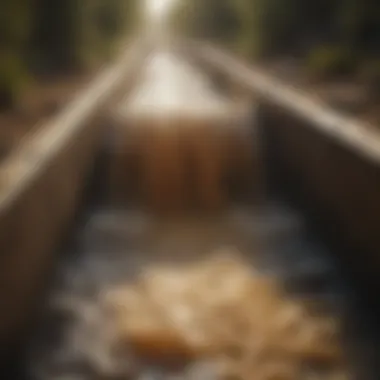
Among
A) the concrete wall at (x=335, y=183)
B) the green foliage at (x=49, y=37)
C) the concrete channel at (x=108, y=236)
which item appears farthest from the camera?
the green foliage at (x=49, y=37)

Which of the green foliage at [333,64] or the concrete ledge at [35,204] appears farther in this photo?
the green foliage at [333,64]

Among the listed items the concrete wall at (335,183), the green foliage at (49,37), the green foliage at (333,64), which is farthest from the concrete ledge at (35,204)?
the green foliage at (333,64)

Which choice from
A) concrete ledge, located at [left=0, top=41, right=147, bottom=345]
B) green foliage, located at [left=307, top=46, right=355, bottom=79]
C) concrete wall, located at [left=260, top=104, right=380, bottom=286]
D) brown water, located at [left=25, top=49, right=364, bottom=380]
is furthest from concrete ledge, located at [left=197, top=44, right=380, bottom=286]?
green foliage, located at [left=307, top=46, right=355, bottom=79]

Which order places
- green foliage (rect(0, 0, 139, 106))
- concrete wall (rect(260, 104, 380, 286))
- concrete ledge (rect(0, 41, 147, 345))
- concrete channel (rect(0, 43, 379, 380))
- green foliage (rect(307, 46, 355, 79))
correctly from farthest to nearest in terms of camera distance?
green foliage (rect(307, 46, 355, 79)), green foliage (rect(0, 0, 139, 106)), concrete wall (rect(260, 104, 380, 286)), concrete channel (rect(0, 43, 379, 380)), concrete ledge (rect(0, 41, 147, 345))

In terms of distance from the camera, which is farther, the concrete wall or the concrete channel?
the concrete wall

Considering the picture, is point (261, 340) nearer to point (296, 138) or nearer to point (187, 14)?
point (296, 138)

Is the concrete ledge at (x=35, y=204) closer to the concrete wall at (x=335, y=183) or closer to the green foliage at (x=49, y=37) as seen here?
the concrete wall at (x=335, y=183)

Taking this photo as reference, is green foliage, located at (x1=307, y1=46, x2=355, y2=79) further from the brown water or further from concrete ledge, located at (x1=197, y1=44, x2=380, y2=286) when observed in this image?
concrete ledge, located at (x1=197, y1=44, x2=380, y2=286)

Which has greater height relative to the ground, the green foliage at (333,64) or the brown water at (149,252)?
the green foliage at (333,64)
